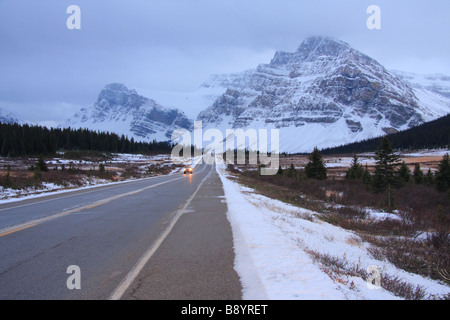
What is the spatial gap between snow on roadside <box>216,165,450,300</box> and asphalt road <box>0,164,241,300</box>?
355 millimetres

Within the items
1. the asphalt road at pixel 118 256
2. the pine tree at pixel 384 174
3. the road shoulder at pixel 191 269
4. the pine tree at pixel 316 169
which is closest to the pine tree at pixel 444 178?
the pine tree at pixel 384 174

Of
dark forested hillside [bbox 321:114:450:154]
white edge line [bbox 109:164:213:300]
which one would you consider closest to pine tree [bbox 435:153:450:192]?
white edge line [bbox 109:164:213:300]

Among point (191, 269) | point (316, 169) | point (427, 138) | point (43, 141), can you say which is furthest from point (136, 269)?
point (427, 138)

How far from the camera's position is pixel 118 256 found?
6047 millimetres

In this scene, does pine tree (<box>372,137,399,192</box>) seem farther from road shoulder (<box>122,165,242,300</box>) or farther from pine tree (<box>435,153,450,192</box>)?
road shoulder (<box>122,165,242,300</box>)

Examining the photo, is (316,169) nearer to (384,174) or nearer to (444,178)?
(384,174)

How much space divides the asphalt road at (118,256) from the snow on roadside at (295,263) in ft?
1.16

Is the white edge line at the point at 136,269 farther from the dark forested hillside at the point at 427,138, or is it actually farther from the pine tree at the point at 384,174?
the dark forested hillside at the point at 427,138

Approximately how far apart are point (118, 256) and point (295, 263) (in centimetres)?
335

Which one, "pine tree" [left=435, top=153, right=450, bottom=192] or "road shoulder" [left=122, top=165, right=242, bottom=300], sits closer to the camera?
"road shoulder" [left=122, top=165, right=242, bottom=300]

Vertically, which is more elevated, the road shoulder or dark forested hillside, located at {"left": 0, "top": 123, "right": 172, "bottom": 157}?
dark forested hillside, located at {"left": 0, "top": 123, "right": 172, "bottom": 157}

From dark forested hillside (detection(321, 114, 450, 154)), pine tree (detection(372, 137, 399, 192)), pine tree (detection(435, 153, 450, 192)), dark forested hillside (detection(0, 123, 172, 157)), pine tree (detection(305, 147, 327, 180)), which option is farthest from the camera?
dark forested hillside (detection(321, 114, 450, 154))

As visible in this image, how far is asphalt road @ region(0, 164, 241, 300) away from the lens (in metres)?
4.45

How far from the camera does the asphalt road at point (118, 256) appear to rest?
175 inches
